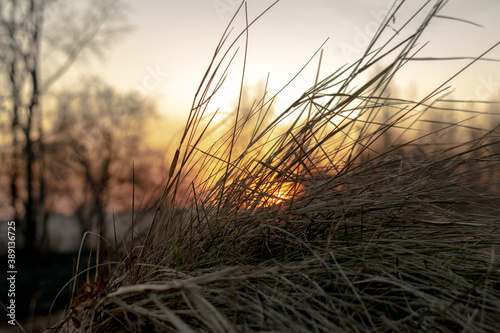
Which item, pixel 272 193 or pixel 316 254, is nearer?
pixel 316 254

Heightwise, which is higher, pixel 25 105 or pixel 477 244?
pixel 25 105

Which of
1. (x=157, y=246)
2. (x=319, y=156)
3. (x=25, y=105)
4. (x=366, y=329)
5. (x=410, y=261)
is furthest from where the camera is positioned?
(x=25, y=105)

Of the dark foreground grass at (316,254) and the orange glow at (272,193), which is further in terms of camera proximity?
the orange glow at (272,193)

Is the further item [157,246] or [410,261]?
[157,246]

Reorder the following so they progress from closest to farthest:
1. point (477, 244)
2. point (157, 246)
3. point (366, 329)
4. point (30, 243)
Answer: point (366, 329) → point (477, 244) → point (157, 246) → point (30, 243)

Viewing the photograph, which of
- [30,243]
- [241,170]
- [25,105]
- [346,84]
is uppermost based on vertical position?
[25,105]

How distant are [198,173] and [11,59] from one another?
8.22 m

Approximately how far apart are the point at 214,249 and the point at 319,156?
53cm

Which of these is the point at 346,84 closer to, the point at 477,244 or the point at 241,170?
the point at 241,170

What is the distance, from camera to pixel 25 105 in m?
7.56

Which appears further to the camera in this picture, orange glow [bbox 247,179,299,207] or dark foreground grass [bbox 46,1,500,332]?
orange glow [bbox 247,179,299,207]

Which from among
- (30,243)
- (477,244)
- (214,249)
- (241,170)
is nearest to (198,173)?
(241,170)

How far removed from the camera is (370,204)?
998 millimetres

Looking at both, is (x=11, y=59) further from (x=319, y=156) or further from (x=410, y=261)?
(x=410, y=261)
